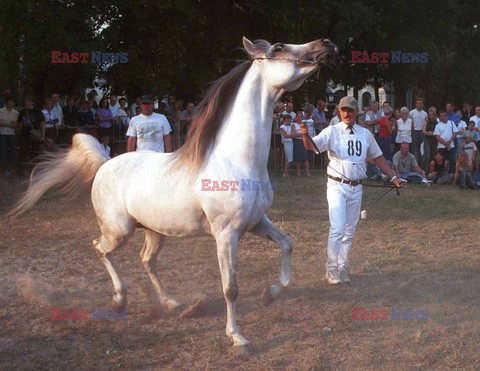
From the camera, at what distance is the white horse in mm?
5613

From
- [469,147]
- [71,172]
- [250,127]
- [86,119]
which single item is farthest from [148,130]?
[469,147]

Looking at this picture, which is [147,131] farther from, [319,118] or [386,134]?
[319,118]

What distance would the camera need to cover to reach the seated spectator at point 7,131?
50.6 ft

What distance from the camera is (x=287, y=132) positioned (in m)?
16.5

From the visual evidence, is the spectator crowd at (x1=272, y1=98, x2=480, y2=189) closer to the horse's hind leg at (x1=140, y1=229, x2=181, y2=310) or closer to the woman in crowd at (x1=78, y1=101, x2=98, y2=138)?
the woman in crowd at (x1=78, y1=101, x2=98, y2=138)

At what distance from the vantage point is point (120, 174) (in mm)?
6445

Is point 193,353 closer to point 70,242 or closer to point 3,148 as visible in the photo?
point 70,242

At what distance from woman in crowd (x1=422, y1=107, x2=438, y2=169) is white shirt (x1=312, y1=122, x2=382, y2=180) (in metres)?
10.7

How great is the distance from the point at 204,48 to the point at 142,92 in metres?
2.37

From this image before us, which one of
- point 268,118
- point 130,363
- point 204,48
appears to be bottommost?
point 130,363

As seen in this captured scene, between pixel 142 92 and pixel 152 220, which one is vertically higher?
pixel 142 92

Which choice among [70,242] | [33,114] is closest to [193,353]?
[70,242]
